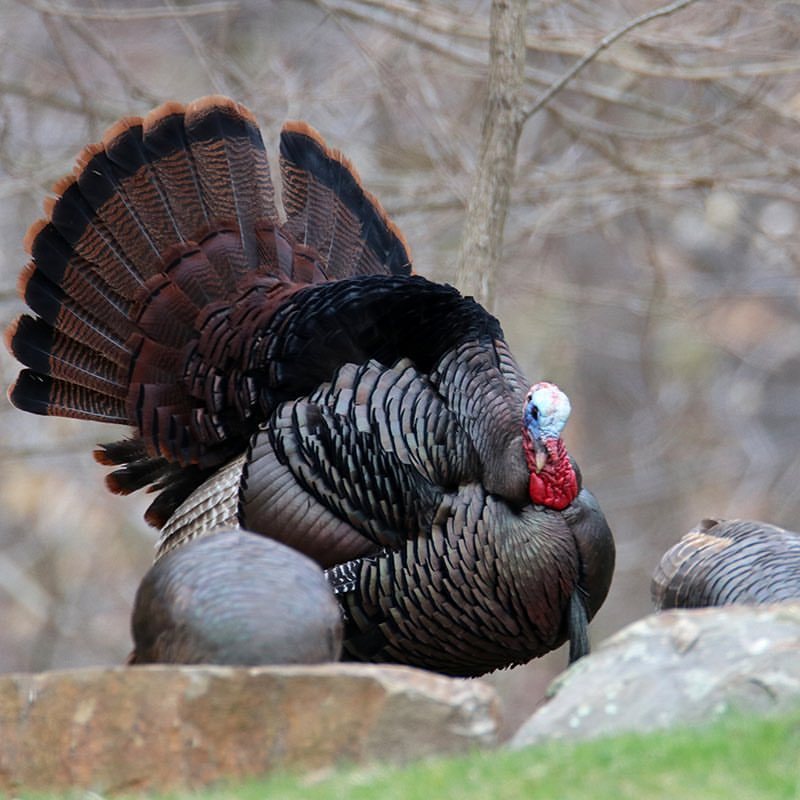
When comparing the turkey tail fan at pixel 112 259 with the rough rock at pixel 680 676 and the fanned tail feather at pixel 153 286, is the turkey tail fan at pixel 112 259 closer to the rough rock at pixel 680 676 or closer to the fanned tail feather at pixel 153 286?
the fanned tail feather at pixel 153 286

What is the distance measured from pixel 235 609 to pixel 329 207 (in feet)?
10.7

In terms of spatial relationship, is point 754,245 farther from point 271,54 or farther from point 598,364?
point 598,364

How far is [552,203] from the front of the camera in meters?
9.48

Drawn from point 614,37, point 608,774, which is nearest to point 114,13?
point 614,37

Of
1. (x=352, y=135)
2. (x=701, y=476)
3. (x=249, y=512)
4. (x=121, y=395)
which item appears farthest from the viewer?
(x=701, y=476)

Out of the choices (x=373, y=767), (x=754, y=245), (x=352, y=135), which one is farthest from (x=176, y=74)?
(x=373, y=767)

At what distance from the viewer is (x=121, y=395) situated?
691 cm

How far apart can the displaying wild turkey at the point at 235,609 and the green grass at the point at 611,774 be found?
46 cm

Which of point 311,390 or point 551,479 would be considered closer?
point 551,479

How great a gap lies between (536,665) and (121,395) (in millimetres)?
8788

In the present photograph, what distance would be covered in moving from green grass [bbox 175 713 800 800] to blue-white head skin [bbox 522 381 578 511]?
5.65 feet

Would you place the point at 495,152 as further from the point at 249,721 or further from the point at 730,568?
the point at 249,721

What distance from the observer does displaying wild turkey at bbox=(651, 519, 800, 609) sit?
529 centimetres

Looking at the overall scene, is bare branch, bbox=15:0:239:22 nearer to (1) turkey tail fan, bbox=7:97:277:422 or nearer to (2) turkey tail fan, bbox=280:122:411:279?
(2) turkey tail fan, bbox=280:122:411:279
